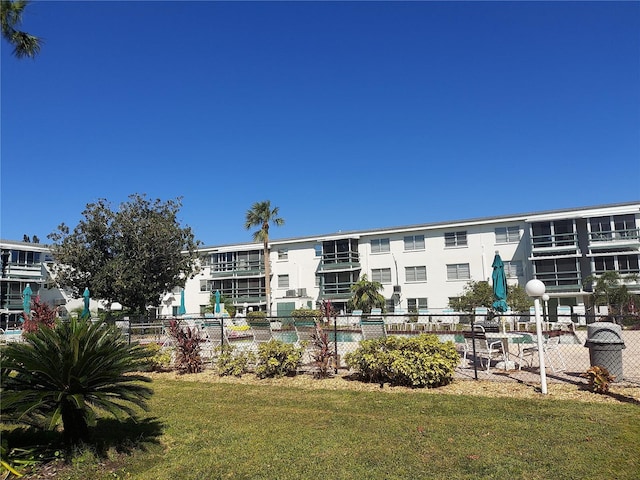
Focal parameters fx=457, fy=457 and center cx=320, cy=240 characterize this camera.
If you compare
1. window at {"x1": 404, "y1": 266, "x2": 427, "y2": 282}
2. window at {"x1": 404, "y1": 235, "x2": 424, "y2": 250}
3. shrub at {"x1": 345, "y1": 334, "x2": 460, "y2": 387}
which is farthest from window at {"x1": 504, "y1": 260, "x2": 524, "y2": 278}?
shrub at {"x1": 345, "y1": 334, "x2": 460, "y2": 387}

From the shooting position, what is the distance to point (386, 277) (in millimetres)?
40250

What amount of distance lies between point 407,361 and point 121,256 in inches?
1043

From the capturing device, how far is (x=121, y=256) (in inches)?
1192

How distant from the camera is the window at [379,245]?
4090 cm

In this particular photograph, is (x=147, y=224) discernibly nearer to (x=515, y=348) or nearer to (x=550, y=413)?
(x=515, y=348)

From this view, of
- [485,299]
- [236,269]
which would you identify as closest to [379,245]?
[485,299]

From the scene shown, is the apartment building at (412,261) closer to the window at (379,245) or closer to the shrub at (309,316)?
the window at (379,245)

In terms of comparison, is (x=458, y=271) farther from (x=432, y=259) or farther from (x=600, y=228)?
(x=600, y=228)

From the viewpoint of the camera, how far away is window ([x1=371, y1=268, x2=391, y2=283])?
40188 mm

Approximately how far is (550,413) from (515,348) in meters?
7.69

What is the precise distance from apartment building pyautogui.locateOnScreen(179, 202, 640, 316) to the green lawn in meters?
25.8

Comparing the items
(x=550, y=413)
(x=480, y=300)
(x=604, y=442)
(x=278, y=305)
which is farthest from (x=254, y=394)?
(x=278, y=305)

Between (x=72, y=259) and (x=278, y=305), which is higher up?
(x=72, y=259)

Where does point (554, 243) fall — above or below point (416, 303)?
above
